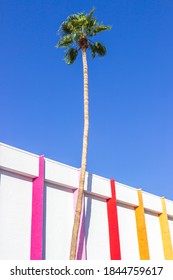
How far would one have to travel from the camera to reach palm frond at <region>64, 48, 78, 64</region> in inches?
996

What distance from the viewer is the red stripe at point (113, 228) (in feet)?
78.9

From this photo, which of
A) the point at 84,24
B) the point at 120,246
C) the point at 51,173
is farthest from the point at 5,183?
the point at 84,24

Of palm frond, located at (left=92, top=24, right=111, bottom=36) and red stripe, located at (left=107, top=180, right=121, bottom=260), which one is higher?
palm frond, located at (left=92, top=24, right=111, bottom=36)

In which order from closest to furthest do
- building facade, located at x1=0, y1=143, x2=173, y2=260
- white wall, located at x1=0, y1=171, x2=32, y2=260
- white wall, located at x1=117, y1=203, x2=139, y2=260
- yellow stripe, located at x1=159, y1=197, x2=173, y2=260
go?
1. white wall, located at x1=0, y1=171, x2=32, y2=260
2. building facade, located at x1=0, y1=143, x2=173, y2=260
3. white wall, located at x1=117, y1=203, x2=139, y2=260
4. yellow stripe, located at x1=159, y1=197, x2=173, y2=260

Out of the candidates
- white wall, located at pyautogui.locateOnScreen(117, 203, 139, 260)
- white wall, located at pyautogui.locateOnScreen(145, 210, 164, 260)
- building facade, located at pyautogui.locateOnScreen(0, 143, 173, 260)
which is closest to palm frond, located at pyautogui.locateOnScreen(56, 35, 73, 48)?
building facade, located at pyautogui.locateOnScreen(0, 143, 173, 260)

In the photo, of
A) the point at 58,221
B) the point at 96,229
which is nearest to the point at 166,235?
the point at 96,229

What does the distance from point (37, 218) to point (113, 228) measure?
6725 millimetres

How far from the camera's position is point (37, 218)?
1995cm

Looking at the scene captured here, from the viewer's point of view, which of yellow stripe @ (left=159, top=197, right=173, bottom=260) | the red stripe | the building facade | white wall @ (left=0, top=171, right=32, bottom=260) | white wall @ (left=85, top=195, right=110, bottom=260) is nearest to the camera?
white wall @ (left=0, top=171, right=32, bottom=260)

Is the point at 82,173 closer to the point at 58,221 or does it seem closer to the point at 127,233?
the point at 58,221

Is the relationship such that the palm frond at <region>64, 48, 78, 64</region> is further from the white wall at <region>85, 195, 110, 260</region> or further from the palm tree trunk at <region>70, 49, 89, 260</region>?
the white wall at <region>85, 195, 110, 260</region>

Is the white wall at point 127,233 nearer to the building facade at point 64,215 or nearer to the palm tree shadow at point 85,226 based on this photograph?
the building facade at point 64,215

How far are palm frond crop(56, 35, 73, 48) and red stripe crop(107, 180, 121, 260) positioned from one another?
10.6 metres

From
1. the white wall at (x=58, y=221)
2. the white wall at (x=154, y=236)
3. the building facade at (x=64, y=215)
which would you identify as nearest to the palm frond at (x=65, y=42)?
the building facade at (x=64, y=215)
